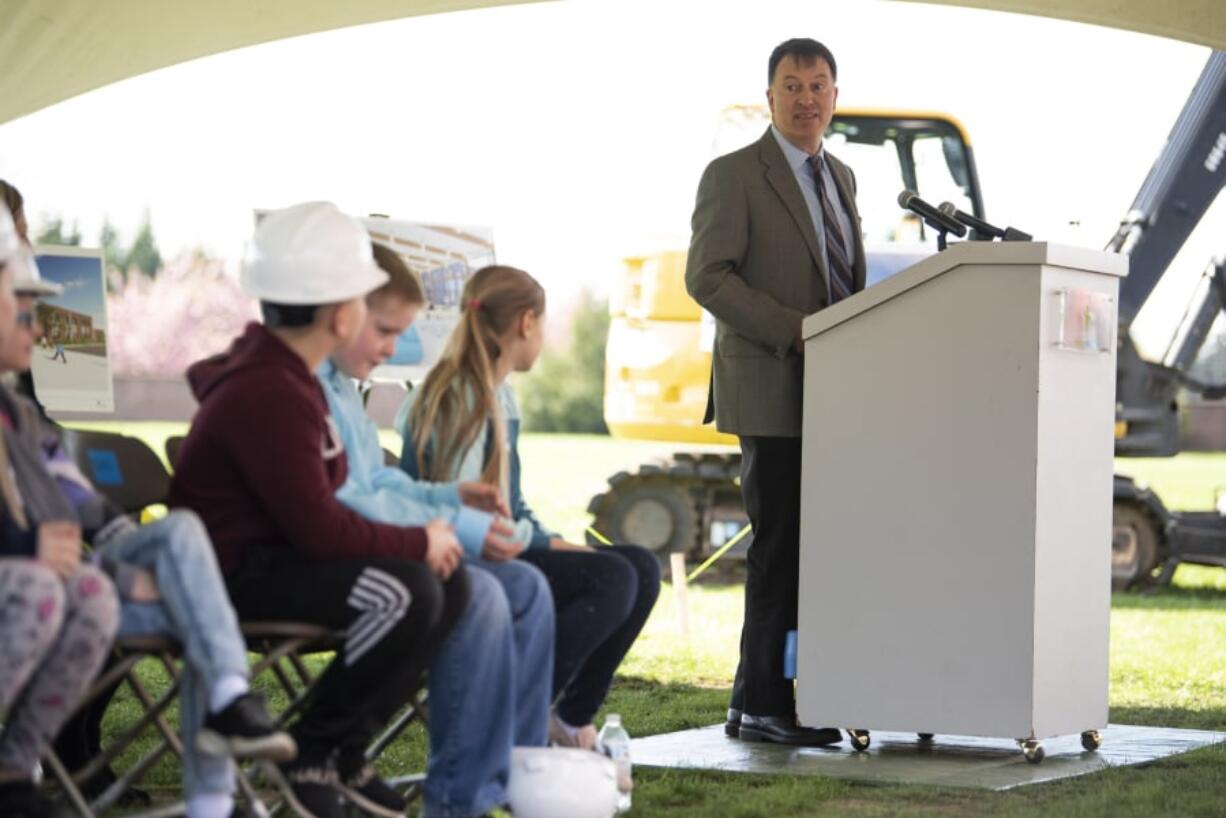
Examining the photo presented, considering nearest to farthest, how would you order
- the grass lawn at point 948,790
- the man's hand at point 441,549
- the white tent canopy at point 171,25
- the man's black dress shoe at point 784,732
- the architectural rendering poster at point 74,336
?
1. the man's hand at point 441,549
2. the grass lawn at point 948,790
3. the man's black dress shoe at point 784,732
4. the white tent canopy at point 171,25
5. the architectural rendering poster at point 74,336

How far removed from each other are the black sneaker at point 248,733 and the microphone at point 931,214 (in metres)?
2.82

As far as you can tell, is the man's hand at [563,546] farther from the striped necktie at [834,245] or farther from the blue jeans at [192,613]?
the striped necktie at [834,245]

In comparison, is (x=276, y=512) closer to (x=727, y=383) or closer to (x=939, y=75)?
(x=727, y=383)

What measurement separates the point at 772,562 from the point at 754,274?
0.79 metres

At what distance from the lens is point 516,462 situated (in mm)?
4363

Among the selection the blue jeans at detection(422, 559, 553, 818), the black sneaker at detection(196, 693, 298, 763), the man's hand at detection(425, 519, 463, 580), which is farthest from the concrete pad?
the black sneaker at detection(196, 693, 298, 763)

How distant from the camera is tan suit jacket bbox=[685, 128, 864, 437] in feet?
17.8

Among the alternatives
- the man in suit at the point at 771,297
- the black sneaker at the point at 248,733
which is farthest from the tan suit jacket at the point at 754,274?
the black sneaker at the point at 248,733

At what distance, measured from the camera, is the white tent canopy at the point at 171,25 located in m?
5.67

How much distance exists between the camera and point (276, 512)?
3.40 meters

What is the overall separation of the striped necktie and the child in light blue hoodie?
183cm

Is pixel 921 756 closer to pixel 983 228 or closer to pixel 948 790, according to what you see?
pixel 948 790

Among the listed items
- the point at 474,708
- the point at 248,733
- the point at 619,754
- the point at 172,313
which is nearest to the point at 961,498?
the point at 619,754

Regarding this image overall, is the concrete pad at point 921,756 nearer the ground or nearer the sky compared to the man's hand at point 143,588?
nearer the ground
